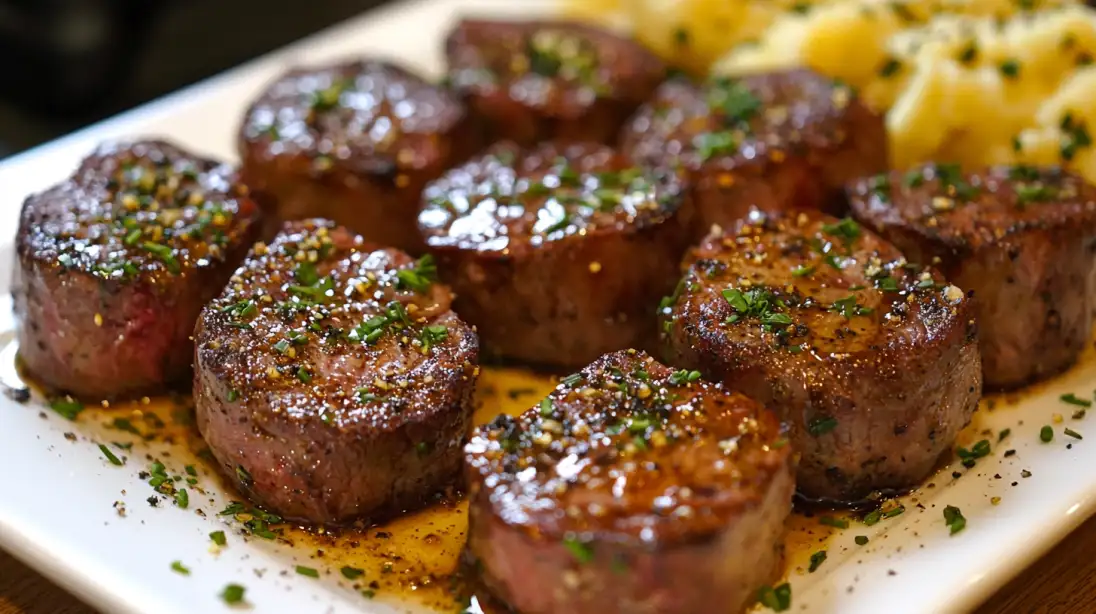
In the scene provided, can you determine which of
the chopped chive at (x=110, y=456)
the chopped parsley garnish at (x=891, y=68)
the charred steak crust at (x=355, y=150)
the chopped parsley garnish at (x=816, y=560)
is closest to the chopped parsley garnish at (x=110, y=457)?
the chopped chive at (x=110, y=456)

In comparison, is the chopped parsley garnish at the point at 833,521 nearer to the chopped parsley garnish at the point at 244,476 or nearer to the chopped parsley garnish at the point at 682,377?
the chopped parsley garnish at the point at 682,377

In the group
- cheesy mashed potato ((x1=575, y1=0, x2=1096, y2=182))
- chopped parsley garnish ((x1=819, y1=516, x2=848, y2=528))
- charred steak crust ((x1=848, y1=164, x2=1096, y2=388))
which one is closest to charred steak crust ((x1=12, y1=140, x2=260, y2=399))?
chopped parsley garnish ((x1=819, y1=516, x2=848, y2=528))

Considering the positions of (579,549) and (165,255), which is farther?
(165,255)

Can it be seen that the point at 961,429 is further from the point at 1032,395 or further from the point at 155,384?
the point at 155,384

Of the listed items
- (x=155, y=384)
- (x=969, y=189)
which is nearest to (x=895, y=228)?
(x=969, y=189)

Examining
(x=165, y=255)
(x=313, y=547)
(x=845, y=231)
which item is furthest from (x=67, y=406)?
(x=845, y=231)

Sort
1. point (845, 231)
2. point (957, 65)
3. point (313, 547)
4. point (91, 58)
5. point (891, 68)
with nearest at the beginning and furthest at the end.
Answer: point (313, 547) < point (845, 231) < point (957, 65) < point (891, 68) < point (91, 58)

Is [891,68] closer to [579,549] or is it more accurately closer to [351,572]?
[579,549]

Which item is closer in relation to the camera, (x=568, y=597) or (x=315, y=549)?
(x=568, y=597)
